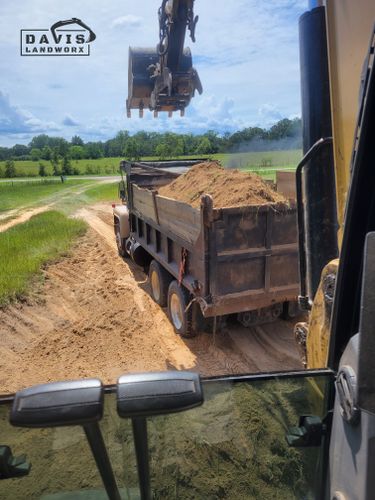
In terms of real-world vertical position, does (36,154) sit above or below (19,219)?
above

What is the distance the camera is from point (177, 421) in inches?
56.2

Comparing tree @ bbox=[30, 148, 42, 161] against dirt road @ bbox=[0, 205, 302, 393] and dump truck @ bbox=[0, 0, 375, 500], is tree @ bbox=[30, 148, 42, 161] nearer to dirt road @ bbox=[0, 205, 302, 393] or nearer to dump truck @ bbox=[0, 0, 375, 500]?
dirt road @ bbox=[0, 205, 302, 393]

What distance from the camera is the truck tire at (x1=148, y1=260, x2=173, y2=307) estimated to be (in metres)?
6.60

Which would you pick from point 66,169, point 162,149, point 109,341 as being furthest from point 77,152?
point 109,341

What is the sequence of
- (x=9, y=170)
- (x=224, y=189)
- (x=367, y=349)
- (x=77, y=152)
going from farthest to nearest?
(x=77, y=152), (x=9, y=170), (x=224, y=189), (x=367, y=349)

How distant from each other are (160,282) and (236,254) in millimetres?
2152

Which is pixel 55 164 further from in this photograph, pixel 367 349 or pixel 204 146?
pixel 367 349

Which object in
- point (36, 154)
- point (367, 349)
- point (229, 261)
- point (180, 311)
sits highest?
Answer: point (36, 154)

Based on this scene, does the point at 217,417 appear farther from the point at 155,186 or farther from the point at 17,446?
the point at 155,186

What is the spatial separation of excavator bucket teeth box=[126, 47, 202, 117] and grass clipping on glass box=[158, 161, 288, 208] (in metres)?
1.19

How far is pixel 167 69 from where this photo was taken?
6398 mm

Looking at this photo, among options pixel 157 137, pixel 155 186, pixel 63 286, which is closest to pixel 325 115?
pixel 155 186

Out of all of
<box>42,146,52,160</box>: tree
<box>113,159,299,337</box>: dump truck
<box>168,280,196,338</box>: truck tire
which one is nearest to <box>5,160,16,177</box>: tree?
<box>42,146,52,160</box>: tree

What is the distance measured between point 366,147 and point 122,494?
1.43 meters
